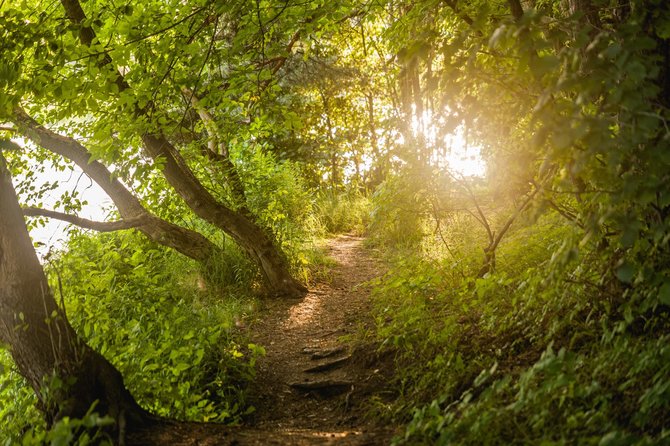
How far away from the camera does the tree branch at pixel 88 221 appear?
241 inches

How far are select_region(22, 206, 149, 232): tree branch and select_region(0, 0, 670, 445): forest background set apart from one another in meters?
0.03

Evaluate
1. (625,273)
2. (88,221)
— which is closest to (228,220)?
(88,221)

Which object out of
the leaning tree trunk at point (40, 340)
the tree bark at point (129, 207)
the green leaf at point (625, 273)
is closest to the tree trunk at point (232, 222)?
the tree bark at point (129, 207)

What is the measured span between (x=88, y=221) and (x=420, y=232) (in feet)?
16.2

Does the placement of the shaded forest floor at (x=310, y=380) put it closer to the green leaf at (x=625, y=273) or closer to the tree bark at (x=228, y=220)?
the tree bark at (x=228, y=220)

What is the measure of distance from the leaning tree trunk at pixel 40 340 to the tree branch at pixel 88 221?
287 cm

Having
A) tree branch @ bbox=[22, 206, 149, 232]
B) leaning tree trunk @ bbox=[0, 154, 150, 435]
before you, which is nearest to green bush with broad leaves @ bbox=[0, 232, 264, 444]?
leaning tree trunk @ bbox=[0, 154, 150, 435]

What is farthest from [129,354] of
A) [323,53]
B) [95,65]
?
[323,53]

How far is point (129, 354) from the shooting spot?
419 cm

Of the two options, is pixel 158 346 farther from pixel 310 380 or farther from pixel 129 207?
pixel 129 207

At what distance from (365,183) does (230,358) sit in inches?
397

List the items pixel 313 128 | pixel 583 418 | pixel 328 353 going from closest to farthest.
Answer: pixel 583 418
pixel 328 353
pixel 313 128

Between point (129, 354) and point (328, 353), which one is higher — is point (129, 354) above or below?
above

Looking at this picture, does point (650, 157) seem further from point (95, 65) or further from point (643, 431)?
point (95, 65)
